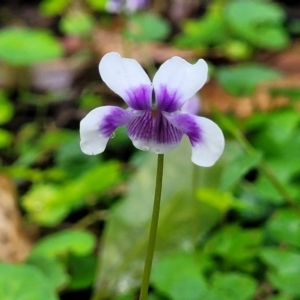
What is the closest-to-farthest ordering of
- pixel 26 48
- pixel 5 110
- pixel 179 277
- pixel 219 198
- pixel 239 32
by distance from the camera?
pixel 179 277, pixel 219 198, pixel 5 110, pixel 26 48, pixel 239 32

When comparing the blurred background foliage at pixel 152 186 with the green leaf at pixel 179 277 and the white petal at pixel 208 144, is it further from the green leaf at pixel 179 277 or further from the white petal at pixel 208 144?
the white petal at pixel 208 144

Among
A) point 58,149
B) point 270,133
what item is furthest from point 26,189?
point 270,133

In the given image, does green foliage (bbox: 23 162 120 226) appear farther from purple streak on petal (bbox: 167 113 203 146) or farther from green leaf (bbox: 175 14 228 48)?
green leaf (bbox: 175 14 228 48)

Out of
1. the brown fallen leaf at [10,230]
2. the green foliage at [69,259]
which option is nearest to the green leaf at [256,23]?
the brown fallen leaf at [10,230]

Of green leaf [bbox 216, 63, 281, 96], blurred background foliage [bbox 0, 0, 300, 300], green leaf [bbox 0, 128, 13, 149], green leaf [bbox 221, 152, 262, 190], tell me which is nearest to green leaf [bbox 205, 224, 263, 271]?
blurred background foliage [bbox 0, 0, 300, 300]

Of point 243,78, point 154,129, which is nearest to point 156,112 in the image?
point 154,129

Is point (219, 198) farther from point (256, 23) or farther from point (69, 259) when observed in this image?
point (256, 23)
